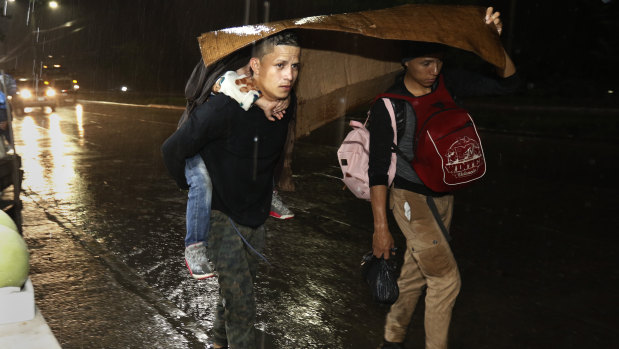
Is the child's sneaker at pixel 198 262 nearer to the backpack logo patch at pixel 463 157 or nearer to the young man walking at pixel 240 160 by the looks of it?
the young man walking at pixel 240 160

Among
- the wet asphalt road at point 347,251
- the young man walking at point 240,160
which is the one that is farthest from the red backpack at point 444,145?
the wet asphalt road at point 347,251

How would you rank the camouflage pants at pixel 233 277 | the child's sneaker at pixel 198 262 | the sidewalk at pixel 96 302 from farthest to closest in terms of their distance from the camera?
the sidewalk at pixel 96 302
the camouflage pants at pixel 233 277
the child's sneaker at pixel 198 262

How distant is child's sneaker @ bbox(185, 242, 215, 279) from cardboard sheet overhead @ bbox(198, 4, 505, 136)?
873 mm

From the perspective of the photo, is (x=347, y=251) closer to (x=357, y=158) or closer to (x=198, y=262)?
(x=357, y=158)

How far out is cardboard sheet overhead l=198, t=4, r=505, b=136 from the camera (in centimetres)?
246

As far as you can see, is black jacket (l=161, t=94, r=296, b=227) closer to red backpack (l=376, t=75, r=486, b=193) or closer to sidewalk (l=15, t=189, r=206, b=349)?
red backpack (l=376, t=75, r=486, b=193)

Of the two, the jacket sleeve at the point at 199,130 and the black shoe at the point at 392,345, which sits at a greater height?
the jacket sleeve at the point at 199,130

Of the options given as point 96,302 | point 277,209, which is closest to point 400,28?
point 277,209

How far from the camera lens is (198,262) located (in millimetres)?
2719

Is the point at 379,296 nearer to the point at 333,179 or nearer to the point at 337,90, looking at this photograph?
the point at 337,90

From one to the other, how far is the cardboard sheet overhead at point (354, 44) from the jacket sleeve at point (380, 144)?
42cm

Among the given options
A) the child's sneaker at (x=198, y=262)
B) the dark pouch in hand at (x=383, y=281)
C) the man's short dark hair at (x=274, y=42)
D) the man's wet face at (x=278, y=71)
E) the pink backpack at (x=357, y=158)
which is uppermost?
the man's short dark hair at (x=274, y=42)

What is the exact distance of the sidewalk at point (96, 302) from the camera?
392 centimetres

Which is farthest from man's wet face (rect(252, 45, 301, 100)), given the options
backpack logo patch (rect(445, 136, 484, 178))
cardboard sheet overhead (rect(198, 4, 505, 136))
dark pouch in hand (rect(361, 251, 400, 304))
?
dark pouch in hand (rect(361, 251, 400, 304))
